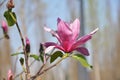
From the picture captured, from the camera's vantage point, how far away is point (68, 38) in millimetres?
842

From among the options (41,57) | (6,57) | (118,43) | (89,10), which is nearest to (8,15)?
(41,57)

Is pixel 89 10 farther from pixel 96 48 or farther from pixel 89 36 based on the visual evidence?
pixel 89 36

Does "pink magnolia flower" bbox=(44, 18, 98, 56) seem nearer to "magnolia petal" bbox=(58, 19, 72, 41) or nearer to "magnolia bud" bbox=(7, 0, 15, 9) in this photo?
"magnolia petal" bbox=(58, 19, 72, 41)

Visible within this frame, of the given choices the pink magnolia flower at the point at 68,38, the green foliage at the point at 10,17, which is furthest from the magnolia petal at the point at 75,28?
the green foliage at the point at 10,17

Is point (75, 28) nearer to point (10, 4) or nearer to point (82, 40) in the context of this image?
point (82, 40)

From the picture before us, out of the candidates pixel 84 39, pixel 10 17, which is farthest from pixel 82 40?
pixel 10 17

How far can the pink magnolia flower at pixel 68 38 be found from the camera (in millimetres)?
827

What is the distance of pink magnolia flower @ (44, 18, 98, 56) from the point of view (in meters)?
0.83

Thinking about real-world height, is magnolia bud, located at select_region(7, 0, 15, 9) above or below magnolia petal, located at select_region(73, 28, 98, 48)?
above

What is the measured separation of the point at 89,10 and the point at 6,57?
2.19 meters

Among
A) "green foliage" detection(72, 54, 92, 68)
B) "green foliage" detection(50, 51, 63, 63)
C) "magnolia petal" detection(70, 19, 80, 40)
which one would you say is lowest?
"green foliage" detection(72, 54, 92, 68)

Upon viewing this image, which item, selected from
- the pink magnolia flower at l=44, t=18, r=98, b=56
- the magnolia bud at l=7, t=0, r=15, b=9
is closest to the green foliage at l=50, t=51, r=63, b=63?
the pink magnolia flower at l=44, t=18, r=98, b=56

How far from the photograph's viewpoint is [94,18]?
8281 millimetres

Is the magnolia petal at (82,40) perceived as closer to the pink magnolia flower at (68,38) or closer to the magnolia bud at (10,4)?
the pink magnolia flower at (68,38)
